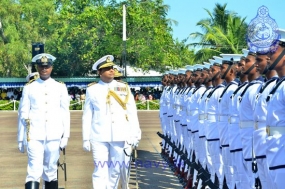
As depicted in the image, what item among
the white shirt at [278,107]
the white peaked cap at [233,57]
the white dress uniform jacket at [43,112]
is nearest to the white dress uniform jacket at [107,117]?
the white dress uniform jacket at [43,112]

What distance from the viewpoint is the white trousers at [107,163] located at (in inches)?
391

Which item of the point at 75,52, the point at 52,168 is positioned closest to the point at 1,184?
the point at 52,168

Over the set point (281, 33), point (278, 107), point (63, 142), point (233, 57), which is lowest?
point (63, 142)

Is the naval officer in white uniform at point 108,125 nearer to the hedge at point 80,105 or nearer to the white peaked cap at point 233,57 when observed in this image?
the white peaked cap at point 233,57

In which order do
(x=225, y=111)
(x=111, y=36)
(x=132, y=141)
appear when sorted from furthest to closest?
(x=111, y=36) → (x=132, y=141) → (x=225, y=111)

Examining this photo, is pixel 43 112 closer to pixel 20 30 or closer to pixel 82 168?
pixel 82 168

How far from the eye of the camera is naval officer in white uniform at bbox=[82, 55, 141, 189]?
10031 mm

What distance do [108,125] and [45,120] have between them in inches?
39.5

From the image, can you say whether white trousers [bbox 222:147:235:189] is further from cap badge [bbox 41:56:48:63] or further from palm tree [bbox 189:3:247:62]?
palm tree [bbox 189:3:247:62]

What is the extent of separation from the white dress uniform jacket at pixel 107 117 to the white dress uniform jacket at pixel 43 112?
581mm

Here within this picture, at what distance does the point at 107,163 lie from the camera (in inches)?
395

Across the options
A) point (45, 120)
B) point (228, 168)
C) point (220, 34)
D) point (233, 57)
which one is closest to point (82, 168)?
point (45, 120)

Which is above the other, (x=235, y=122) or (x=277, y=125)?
(x=277, y=125)

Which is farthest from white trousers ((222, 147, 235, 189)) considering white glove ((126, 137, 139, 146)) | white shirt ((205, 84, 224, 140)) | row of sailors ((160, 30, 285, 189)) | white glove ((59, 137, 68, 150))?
white glove ((59, 137, 68, 150))
